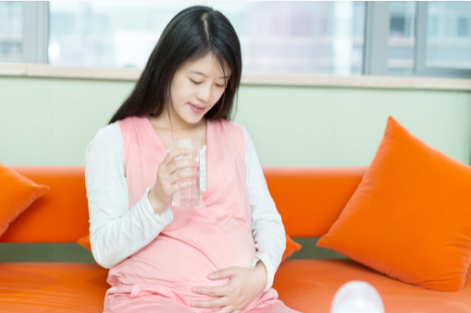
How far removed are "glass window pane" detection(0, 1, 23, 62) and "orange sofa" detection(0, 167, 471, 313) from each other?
73 cm

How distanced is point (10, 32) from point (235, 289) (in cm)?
166

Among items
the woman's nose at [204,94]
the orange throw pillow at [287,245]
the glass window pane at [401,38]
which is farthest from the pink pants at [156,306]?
the glass window pane at [401,38]

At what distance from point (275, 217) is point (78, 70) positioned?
3.49 ft

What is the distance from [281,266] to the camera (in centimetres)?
155

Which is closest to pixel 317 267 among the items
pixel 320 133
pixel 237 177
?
pixel 237 177

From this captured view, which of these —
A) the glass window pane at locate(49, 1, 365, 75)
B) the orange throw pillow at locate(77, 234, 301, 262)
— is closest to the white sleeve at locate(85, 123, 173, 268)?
the orange throw pillow at locate(77, 234, 301, 262)

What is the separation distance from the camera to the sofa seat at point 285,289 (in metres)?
1.18

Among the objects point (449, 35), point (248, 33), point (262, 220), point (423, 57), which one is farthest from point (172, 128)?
point (449, 35)

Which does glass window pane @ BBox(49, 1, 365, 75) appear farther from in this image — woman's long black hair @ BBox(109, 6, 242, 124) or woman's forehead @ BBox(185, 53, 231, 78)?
woman's forehead @ BBox(185, 53, 231, 78)

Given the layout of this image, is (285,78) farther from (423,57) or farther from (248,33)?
(423,57)

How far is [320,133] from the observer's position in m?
1.96

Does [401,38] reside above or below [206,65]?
above

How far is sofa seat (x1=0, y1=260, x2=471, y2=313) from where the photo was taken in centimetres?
118

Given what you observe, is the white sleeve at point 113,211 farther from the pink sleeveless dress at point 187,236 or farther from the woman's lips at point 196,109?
the woman's lips at point 196,109
